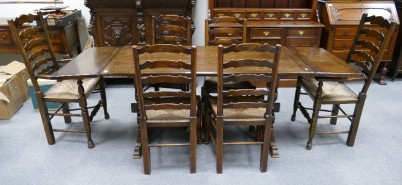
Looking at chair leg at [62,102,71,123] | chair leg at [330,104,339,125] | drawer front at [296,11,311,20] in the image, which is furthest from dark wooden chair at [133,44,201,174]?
drawer front at [296,11,311,20]

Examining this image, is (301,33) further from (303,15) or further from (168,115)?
(168,115)

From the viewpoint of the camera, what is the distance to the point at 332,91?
2.41 metres

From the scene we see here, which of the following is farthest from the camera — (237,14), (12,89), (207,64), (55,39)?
(237,14)

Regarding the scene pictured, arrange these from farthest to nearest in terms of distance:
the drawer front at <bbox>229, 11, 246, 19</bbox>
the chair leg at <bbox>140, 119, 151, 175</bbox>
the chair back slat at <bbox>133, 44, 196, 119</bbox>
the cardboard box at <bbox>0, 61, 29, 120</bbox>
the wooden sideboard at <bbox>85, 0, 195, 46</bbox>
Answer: the drawer front at <bbox>229, 11, 246, 19</bbox>, the wooden sideboard at <bbox>85, 0, 195, 46</bbox>, the cardboard box at <bbox>0, 61, 29, 120</bbox>, the chair leg at <bbox>140, 119, 151, 175</bbox>, the chair back slat at <bbox>133, 44, 196, 119</bbox>

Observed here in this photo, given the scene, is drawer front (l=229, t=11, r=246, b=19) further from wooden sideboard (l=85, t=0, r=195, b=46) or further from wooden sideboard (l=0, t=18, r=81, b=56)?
wooden sideboard (l=0, t=18, r=81, b=56)

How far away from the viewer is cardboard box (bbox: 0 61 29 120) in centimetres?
287

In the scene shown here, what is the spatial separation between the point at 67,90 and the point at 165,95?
998mm

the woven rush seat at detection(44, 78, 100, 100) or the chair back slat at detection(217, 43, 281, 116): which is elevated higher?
the chair back slat at detection(217, 43, 281, 116)

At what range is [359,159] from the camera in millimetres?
2311

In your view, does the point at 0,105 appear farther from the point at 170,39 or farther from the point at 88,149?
the point at 170,39

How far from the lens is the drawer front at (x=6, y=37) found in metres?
3.40

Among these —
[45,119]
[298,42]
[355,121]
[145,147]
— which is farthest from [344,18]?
[45,119]

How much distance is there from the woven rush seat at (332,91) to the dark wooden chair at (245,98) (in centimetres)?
49

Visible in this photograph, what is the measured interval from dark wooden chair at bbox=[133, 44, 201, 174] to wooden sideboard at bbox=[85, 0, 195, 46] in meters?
1.27
